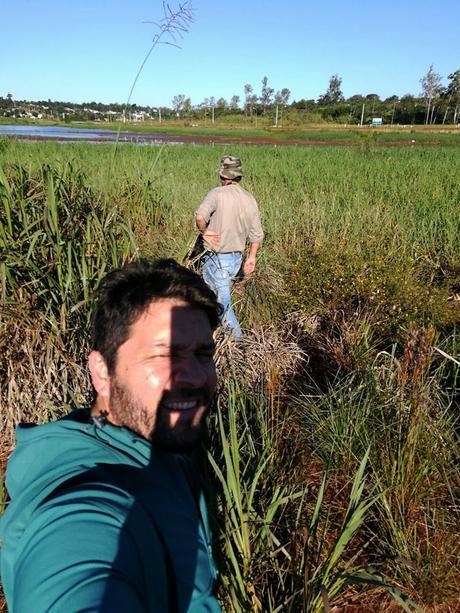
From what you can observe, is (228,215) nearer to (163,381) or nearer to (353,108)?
(163,381)

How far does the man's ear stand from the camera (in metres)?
1.25

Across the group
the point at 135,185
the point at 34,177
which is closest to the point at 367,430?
the point at 34,177

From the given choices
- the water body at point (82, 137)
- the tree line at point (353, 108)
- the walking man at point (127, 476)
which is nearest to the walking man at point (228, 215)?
the walking man at point (127, 476)

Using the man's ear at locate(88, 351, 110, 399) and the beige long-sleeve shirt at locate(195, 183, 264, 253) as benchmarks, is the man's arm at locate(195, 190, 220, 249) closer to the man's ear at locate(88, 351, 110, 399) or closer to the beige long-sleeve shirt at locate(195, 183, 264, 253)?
the beige long-sleeve shirt at locate(195, 183, 264, 253)

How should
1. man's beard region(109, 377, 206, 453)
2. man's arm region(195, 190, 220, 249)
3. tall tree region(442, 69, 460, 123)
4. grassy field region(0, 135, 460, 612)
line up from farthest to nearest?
tall tree region(442, 69, 460, 123)
man's arm region(195, 190, 220, 249)
grassy field region(0, 135, 460, 612)
man's beard region(109, 377, 206, 453)

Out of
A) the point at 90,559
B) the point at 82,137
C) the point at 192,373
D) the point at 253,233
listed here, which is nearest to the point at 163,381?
→ the point at 192,373

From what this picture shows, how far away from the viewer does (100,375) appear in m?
1.27

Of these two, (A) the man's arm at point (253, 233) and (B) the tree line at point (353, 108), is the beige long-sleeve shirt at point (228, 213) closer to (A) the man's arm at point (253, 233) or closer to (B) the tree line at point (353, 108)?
Result: (A) the man's arm at point (253, 233)

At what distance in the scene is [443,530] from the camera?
1.96m

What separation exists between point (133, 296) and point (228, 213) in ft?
10.7

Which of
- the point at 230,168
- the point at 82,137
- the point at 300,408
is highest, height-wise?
the point at 230,168

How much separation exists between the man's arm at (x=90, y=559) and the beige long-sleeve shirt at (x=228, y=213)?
3.64 meters

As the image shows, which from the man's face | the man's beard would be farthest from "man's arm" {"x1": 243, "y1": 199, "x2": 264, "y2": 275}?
the man's beard

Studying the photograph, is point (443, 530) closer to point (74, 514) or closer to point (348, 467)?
point (348, 467)
